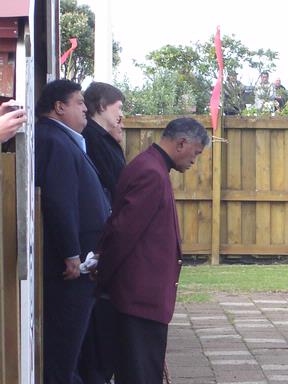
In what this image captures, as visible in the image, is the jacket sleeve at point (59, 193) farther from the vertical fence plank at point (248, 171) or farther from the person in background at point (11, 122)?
the vertical fence plank at point (248, 171)

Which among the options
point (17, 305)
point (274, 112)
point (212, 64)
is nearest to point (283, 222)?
point (274, 112)

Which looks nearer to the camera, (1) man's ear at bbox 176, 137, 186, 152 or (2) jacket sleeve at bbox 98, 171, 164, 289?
(2) jacket sleeve at bbox 98, 171, 164, 289

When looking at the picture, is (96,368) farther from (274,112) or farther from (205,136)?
(274,112)

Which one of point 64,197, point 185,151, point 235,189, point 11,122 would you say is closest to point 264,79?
point 235,189

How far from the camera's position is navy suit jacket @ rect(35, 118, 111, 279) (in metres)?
4.46

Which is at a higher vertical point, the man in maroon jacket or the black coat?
the black coat

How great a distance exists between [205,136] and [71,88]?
2.92 feet

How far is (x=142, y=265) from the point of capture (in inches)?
164

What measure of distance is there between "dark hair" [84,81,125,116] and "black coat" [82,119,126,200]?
103mm

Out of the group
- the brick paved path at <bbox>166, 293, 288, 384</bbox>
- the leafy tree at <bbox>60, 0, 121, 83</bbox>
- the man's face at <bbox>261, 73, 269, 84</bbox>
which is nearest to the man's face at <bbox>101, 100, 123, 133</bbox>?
the brick paved path at <bbox>166, 293, 288, 384</bbox>

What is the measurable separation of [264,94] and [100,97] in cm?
1138

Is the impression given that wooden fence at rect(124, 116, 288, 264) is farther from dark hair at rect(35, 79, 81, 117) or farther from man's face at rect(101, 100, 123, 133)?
dark hair at rect(35, 79, 81, 117)

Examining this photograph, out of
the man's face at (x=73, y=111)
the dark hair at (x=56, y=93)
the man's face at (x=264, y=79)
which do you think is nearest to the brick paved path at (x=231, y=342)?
the man's face at (x=73, y=111)

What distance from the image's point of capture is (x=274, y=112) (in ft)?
47.2
